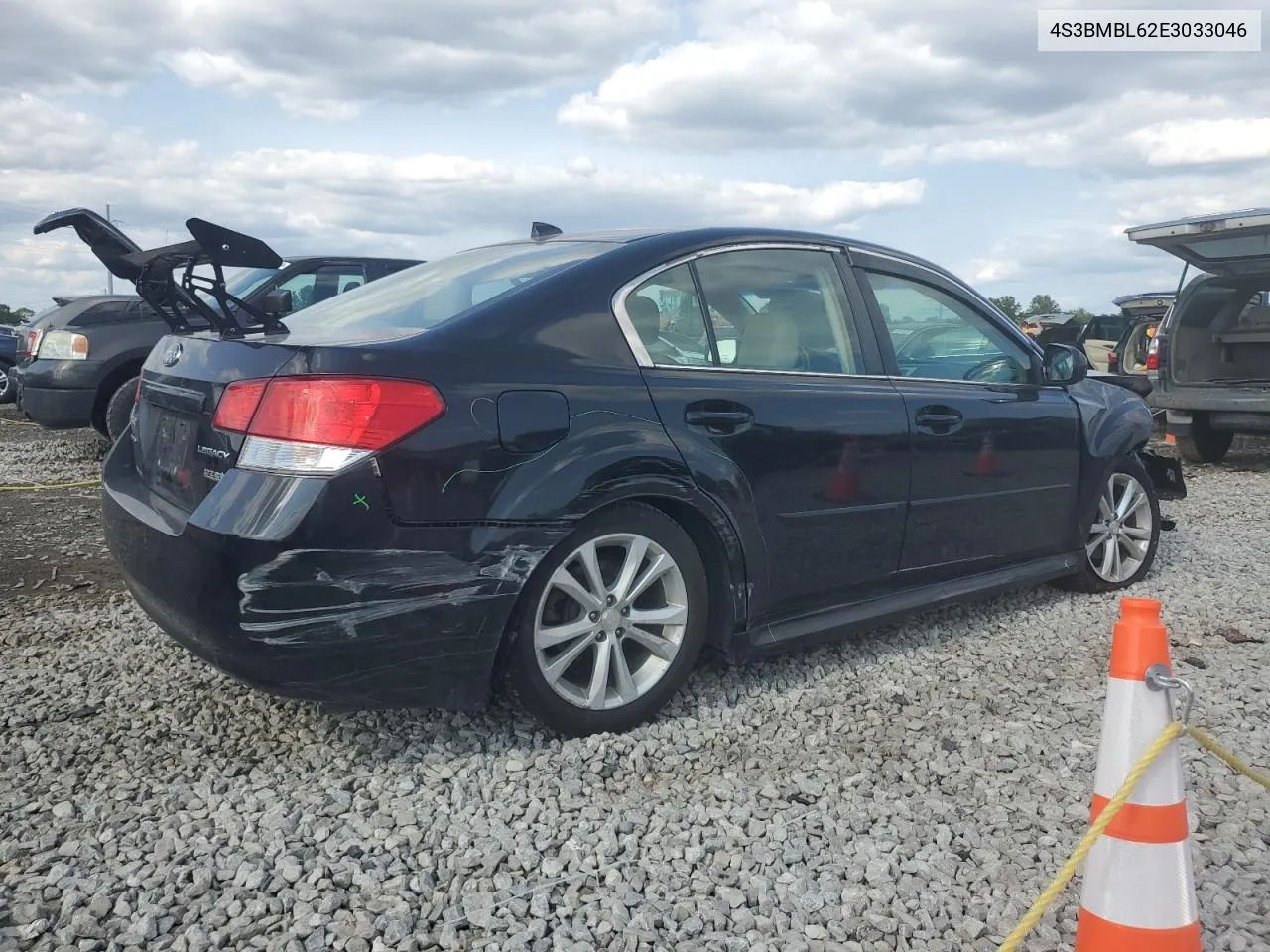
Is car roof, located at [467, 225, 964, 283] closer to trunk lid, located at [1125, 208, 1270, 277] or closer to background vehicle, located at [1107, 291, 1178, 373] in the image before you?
trunk lid, located at [1125, 208, 1270, 277]

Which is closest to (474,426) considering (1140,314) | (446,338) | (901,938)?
(446,338)

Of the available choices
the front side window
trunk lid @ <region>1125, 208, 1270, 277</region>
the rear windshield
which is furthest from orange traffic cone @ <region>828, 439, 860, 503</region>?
trunk lid @ <region>1125, 208, 1270, 277</region>

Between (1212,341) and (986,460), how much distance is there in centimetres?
700

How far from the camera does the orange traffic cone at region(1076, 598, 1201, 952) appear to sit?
2.01 metres

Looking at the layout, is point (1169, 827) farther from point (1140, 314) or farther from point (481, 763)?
point (1140, 314)

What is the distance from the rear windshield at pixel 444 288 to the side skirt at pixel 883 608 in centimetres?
132

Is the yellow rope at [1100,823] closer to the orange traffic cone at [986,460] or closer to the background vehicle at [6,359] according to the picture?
the orange traffic cone at [986,460]

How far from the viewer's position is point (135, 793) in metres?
2.80

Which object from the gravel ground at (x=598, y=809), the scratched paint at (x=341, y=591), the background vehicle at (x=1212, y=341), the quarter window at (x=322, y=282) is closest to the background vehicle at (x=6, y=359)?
the quarter window at (x=322, y=282)

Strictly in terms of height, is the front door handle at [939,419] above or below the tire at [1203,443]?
→ above

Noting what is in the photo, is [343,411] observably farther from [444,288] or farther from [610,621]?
[610,621]

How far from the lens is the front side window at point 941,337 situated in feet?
13.1

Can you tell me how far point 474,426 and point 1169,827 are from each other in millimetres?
1804

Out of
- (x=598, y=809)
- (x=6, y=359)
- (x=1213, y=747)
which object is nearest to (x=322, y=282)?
(x=598, y=809)
